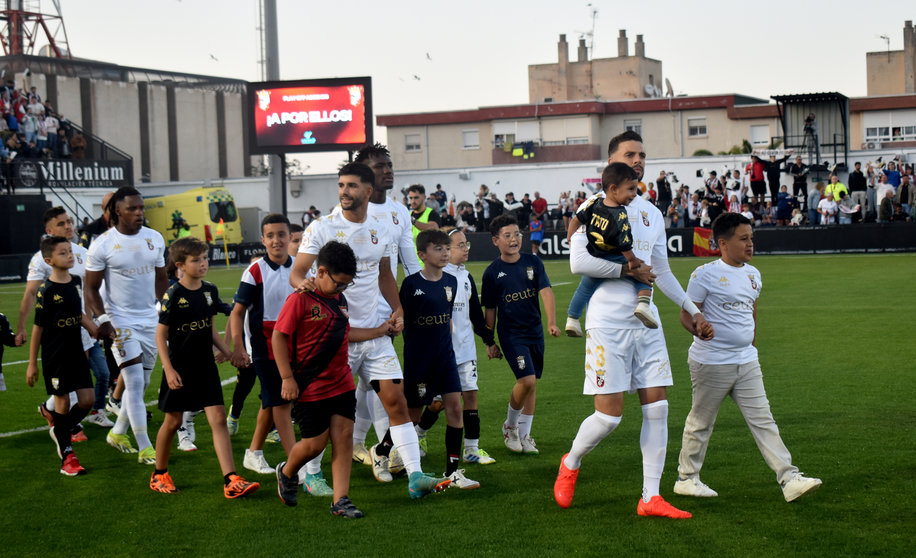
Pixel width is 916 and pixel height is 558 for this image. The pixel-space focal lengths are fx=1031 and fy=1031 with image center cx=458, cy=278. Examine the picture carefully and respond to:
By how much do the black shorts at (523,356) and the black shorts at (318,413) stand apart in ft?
6.25

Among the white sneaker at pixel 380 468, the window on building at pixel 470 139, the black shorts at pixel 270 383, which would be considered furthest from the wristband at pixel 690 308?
the window on building at pixel 470 139

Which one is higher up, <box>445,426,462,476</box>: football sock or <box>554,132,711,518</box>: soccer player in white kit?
<box>554,132,711,518</box>: soccer player in white kit

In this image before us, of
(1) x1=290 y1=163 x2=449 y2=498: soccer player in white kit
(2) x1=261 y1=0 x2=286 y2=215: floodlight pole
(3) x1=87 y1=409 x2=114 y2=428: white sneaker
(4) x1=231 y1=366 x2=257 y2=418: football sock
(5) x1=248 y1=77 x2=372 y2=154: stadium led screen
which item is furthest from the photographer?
(2) x1=261 y1=0 x2=286 y2=215: floodlight pole

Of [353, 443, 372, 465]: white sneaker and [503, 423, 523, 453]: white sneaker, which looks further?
[503, 423, 523, 453]: white sneaker

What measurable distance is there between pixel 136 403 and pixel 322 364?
2.59 m

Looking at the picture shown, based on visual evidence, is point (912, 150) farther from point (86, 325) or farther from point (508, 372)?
point (86, 325)

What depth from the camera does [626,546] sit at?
571 centimetres

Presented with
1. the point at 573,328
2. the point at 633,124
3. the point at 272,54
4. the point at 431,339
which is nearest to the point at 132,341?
the point at 431,339

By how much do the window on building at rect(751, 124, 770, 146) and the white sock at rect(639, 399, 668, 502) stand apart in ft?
181

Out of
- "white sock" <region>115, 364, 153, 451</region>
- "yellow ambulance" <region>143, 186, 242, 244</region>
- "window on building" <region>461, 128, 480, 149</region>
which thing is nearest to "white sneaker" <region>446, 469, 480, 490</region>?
"white sock" <region>115, 364, 153, 451</region>

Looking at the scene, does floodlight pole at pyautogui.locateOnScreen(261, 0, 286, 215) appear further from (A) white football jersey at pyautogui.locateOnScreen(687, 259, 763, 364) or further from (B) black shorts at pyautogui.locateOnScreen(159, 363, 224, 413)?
(A) white football jersey at pyautogui.locateOnScreen(687, 259, 763, 364)

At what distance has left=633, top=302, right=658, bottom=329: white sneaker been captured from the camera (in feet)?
19.9

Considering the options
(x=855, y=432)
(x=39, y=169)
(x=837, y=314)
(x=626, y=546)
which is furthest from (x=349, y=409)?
(x=39, y=169)

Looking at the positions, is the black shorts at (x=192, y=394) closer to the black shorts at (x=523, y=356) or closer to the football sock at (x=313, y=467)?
the football sock at (x=313, y=467)
